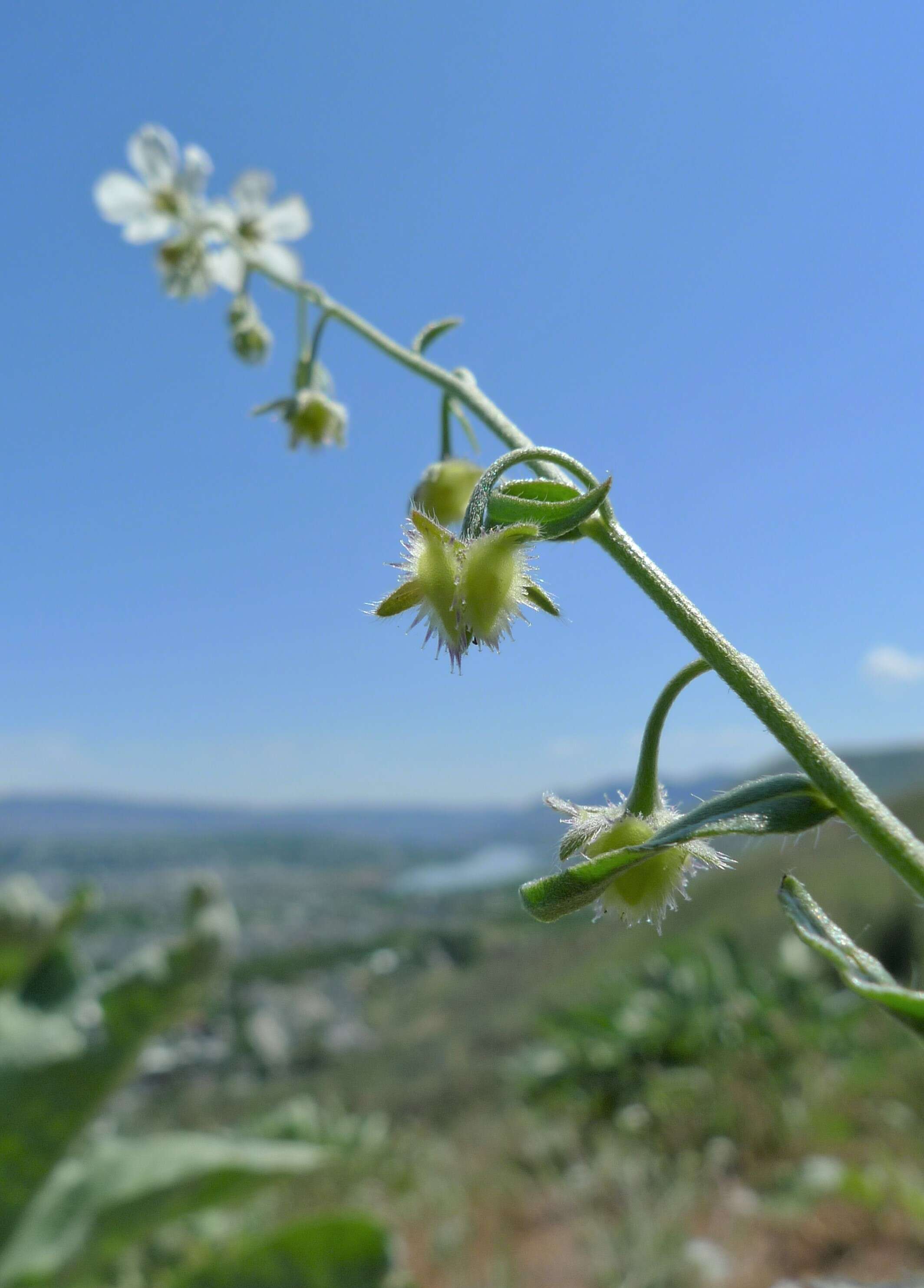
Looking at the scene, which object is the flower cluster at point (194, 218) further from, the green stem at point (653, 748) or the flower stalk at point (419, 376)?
the green stem at point (653, 748)

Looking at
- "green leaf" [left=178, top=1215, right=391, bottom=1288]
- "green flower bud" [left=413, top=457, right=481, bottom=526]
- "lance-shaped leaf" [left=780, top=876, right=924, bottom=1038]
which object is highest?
"green flower bud" [left=413, top=457, right=481, bottom=526]

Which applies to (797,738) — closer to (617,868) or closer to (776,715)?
(776,715)

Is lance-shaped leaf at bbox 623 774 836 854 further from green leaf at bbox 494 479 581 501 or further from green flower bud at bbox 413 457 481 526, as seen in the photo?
green flower bud at bbox 413 457 481 526

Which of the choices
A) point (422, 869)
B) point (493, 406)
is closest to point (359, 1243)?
point (493, 406)

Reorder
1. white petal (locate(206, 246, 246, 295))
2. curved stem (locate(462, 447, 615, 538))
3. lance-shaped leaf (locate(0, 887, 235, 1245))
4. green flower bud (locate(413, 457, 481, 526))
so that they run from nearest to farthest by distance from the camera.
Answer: curved stem (locate(462, 447, 615, 538))
green flower bud (locate(413, 457, 481, 526))
white petal (locate(206, 246, 246, 295))
lance-shaped leaf (locate(0, 887, 235, 1245))

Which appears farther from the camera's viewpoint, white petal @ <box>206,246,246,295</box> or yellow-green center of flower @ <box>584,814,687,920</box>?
white petal @ <box>206,246,246,295</box>

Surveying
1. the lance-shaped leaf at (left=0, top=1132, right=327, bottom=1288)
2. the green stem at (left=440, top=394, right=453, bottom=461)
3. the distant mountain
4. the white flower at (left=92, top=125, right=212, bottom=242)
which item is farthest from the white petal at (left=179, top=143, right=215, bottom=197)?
the distant mountain

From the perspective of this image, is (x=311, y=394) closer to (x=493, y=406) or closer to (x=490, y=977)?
(x=493, y=406)

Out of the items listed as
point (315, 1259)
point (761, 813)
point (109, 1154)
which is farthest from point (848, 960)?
point (109, 1154)
